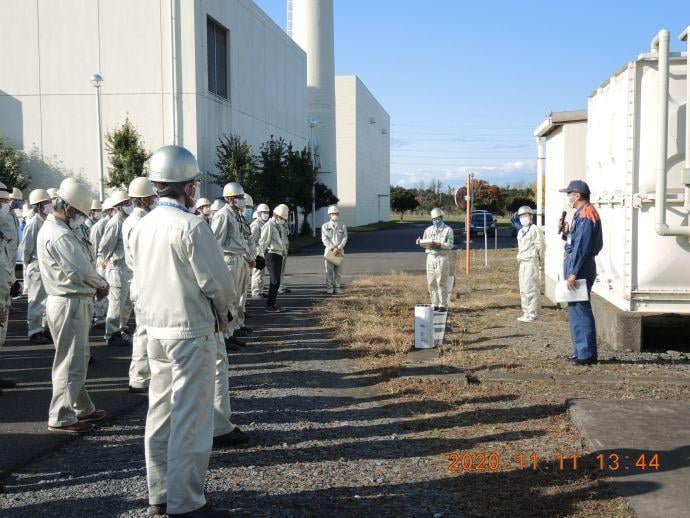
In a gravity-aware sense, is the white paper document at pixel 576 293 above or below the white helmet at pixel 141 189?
below

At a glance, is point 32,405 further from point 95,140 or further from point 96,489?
point 95,140

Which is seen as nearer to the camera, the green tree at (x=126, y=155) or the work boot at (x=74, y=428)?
the work boot at (x=74, y=428)

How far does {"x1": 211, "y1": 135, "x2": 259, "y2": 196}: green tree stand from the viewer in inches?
1101

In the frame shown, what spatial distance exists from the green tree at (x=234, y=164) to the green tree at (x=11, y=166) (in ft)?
23.4

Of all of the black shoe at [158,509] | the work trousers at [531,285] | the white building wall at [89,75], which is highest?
the white building wall at [89,75]

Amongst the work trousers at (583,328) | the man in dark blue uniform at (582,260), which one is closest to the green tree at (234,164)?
the man in dark blue uniform at (582,260)

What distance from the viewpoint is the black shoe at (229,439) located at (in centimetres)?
574

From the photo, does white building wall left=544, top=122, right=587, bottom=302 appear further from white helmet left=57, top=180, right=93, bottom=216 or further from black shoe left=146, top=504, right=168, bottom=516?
black shoe left=146, top=504, right=168, bottom=516

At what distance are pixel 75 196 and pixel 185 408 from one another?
109 inches

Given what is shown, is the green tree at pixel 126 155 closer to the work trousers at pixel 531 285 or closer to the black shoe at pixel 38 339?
the black shoe at pixel 38 339

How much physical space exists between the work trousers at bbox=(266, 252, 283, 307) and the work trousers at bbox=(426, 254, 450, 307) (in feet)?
10.2

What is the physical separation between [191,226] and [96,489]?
2.09m

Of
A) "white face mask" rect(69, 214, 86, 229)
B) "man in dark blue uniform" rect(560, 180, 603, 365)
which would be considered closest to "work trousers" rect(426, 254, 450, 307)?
"man in dark blue uniform" rect(560, 180, 603, 365)

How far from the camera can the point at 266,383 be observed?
793 cm
